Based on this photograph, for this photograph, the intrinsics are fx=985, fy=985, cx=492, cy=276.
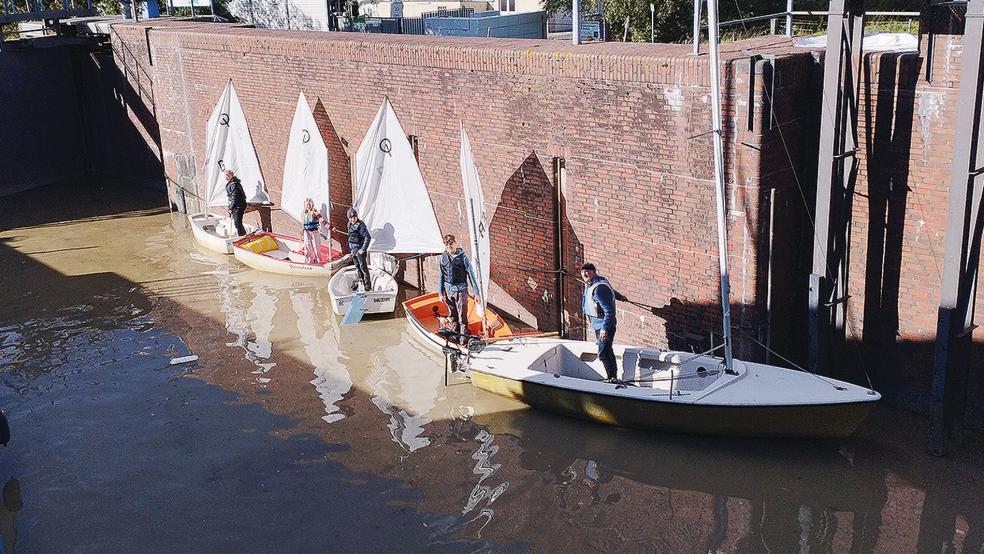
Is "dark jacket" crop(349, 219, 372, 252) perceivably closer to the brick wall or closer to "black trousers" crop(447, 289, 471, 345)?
"black trousers" crop(447, 289, 471, 345)

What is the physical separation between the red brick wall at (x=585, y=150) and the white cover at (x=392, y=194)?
24.9 inches

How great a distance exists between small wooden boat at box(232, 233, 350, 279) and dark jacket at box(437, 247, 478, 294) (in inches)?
164

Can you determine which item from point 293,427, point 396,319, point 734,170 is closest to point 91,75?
point 396,319

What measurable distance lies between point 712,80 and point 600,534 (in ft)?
16.9

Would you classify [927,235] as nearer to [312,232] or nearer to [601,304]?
[601,304]

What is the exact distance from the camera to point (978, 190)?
1090 cm

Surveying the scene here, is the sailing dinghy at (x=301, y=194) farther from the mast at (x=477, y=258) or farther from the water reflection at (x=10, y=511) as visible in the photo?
the water reflection at (x=10, y=511)

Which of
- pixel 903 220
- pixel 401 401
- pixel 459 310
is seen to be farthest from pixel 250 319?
pixel 903 220

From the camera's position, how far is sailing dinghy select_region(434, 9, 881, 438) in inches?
435

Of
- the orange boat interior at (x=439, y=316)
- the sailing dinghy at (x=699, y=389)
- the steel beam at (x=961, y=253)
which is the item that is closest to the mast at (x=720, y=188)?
the sailing dinghy at (x=699, y=389)

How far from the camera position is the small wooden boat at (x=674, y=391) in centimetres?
1107

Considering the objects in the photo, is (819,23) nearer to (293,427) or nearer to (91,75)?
(293,427)

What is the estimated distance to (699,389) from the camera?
1198 centimetres

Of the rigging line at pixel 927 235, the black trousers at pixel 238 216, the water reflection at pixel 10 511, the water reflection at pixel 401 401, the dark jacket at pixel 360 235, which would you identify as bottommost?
the water reflection at pixel 10 511
